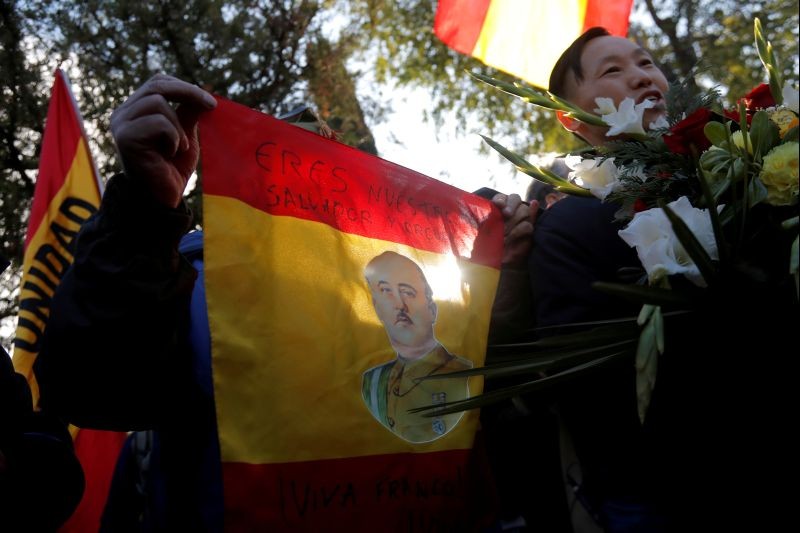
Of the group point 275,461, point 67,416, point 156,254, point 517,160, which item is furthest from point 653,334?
point 67,416

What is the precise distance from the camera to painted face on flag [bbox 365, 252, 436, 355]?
5.71 feet

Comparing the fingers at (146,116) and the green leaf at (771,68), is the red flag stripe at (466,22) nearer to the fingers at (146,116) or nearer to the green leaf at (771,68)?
the green leaf at (771,68)

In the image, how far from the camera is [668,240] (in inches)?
52.4

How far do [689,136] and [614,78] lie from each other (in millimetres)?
763

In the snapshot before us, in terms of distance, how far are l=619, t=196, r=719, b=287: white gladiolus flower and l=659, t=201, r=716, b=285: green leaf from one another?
0.03 metres

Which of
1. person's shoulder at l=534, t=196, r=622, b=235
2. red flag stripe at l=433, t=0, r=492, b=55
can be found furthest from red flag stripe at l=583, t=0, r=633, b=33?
person's shoulder at l=534, t=196, r=622, b=235

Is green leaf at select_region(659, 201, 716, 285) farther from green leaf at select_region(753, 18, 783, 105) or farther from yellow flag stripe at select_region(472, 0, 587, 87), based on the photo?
yellow flag stripe at select_region(472, 0, 587, 87)

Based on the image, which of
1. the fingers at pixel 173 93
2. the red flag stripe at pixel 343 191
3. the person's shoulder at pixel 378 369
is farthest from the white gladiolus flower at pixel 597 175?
the fingers at pixel 173 93

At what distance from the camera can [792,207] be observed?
51.6 inches

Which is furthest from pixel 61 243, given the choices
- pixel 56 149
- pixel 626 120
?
pixel 626 120

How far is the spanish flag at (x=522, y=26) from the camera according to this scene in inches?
134

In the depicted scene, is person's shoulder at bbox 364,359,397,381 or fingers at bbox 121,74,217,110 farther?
person's shoulder at bbox 364,359,397,381

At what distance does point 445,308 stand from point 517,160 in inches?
15.5

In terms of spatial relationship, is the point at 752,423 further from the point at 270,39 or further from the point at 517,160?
the point at 270,39
